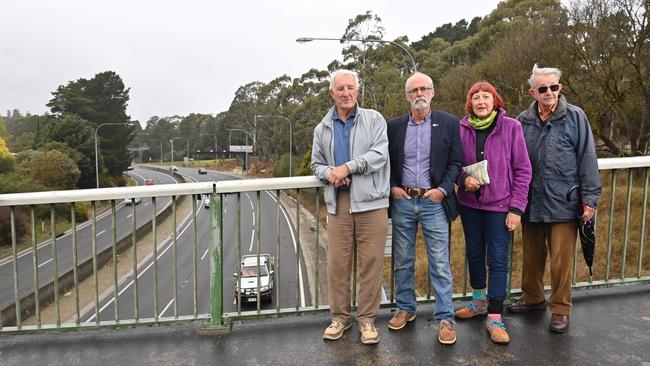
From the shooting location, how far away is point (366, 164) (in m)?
2.91

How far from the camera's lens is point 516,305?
3557 millimetres

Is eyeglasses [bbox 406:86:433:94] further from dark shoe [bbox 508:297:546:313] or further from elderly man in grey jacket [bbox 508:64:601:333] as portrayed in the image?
dark shoe [bbox 508:297:546:313]

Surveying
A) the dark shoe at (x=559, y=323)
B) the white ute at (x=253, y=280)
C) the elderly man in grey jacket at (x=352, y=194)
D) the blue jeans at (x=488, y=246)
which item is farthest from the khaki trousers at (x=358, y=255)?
the white ute at (x=253, y=280)

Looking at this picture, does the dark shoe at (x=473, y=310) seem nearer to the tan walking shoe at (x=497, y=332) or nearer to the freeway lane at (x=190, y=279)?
the tan walking shoe at (x=497, y=332)

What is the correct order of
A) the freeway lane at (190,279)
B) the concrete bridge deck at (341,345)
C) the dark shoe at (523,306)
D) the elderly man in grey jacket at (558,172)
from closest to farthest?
the concrete bridge deck at (341,345) → the elderly man in grey jacket at (558,172) → the dark shoe at (523,306) → the freeway lane at (190,279)

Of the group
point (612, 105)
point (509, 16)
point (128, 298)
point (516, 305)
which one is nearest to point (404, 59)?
point (509, 16)

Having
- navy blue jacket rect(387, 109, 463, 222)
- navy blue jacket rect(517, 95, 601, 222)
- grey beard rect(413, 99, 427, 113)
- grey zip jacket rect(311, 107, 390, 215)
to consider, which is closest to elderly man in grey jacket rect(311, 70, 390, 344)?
grey zip jacket rect(311, 107, 390, 215)

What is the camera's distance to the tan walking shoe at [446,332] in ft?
9.95

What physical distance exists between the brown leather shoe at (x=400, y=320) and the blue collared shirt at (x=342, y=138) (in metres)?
0.99

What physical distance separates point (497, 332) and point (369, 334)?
0.83m

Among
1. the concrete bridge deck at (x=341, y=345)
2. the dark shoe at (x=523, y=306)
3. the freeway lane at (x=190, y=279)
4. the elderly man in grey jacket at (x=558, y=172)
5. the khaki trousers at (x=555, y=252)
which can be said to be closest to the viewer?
the concrete bridge deck at (x=341, y=345)

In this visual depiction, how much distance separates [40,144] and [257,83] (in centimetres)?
3436

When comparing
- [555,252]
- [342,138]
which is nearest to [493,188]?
[555,252]

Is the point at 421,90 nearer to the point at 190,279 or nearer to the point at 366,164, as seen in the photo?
the point at 366,164
